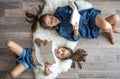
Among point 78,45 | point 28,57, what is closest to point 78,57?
point 78,45

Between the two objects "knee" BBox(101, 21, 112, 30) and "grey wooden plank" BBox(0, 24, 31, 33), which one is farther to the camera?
"grey wooden plank" BBox(0, 24, 31, 33)

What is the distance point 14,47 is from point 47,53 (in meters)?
0.19

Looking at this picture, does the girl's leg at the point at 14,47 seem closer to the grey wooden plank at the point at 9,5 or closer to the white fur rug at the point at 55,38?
the white fur rug at the point at 55,38

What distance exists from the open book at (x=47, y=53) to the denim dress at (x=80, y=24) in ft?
0.35

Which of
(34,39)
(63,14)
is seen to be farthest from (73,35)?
(34,39)

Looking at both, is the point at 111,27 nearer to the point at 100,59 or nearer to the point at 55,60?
the point at 100,59

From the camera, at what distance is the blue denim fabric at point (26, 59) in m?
1.41

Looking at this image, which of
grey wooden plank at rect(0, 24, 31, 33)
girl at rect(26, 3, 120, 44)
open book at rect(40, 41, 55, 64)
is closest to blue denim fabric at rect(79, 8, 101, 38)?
girl at rect(26, 3, 120, 44)

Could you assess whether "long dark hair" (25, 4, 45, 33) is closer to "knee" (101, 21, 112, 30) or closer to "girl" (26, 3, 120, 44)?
"girl" (26, 3, 120, 44)

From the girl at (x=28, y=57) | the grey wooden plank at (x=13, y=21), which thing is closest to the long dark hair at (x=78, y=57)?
the girl at (x=28, y=57)

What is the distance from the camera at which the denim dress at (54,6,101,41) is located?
1445 millimetres

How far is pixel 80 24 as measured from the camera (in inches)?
57.5

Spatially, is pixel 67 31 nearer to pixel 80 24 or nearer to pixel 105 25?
pixel 80 24

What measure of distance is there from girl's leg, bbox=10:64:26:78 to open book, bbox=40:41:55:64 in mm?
134
